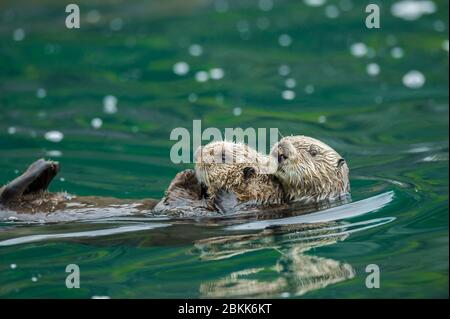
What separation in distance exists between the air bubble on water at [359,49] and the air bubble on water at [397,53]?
0.42 meters

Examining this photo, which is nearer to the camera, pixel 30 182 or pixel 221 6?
pixel 30 182

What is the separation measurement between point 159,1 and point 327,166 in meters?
10.7

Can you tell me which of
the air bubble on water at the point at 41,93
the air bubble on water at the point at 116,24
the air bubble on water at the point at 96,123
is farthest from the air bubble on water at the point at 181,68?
the air bubble on water at the point at 116,24

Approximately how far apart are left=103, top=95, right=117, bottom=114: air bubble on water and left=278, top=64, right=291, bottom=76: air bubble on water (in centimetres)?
270

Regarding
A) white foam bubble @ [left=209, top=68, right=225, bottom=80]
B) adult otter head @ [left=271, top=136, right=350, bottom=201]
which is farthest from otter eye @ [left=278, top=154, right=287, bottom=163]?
white foam bubble @ [left=209, top=68, right=225, bottom=80]

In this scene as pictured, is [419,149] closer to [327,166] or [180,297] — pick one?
[327,166]

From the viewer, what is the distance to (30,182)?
672 cm

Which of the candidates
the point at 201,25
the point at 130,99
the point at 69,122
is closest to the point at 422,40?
the point at 201,25

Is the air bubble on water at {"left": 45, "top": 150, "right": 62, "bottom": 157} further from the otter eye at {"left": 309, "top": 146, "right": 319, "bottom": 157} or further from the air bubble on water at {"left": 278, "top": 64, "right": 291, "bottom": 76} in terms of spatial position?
the air bubble on water at {"left": 278, "top": 64, "right": 291, "bottom": 76}

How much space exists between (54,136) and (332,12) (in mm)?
7215

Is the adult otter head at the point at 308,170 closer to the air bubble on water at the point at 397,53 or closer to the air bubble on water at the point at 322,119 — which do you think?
the air bubble on water at the point at 322,119

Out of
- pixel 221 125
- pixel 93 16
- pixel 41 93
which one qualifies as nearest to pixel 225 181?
pixel 221 125

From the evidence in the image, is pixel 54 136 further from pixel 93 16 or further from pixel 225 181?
pixel 93 16

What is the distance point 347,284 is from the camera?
19.2 ft
